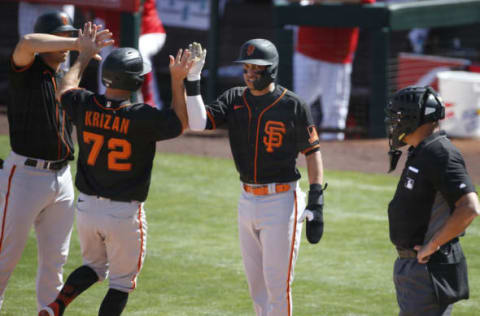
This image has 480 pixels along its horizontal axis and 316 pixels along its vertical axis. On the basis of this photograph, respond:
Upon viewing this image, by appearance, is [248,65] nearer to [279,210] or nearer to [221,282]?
[279,210]

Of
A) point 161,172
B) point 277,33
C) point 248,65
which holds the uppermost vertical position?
point 248,65

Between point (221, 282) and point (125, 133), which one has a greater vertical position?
point (125, 133)

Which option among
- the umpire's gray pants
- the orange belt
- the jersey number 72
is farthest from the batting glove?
the jersey number 72

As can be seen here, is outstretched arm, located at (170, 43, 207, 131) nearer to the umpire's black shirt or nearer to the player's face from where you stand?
the player's face

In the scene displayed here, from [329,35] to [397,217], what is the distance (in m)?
8.01

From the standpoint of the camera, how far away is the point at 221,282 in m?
6.41

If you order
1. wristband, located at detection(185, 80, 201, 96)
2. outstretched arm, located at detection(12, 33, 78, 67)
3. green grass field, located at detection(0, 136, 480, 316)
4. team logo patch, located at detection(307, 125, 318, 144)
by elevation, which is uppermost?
outstretched arm, located at detection(12, 33, 78, 67)

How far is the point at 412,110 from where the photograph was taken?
13.1 feet

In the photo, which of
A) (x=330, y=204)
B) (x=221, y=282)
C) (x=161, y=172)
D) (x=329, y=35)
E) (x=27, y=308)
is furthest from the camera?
(x=329, y=35)

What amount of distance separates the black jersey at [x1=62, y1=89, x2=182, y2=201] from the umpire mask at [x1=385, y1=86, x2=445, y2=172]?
4.07ft

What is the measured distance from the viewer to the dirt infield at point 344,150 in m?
10.6

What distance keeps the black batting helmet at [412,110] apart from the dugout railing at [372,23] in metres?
7.44

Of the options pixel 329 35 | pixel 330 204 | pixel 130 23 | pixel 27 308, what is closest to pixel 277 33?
pixel 329 35

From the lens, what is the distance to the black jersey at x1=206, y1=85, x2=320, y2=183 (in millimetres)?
4738
